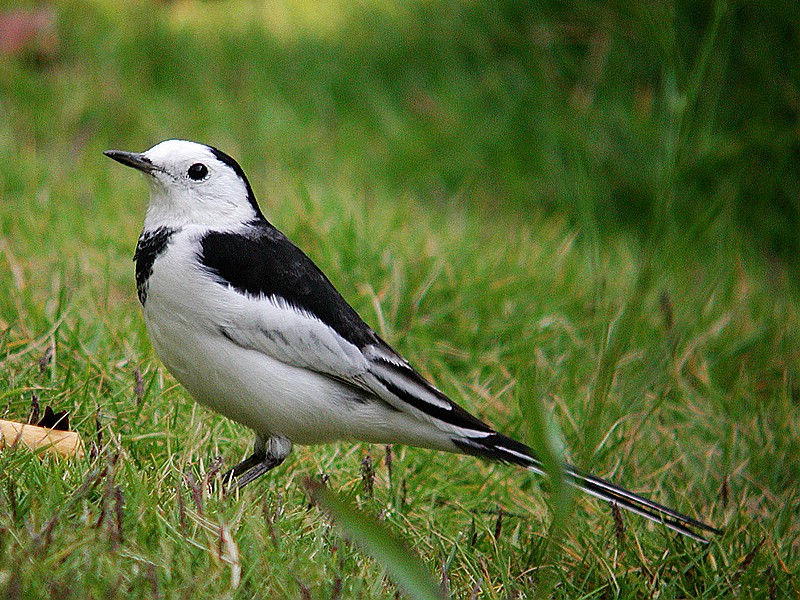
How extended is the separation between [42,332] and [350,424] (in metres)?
1.19

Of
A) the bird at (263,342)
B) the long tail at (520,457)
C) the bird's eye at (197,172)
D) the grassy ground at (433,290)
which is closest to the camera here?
the grassy ground at (433,290)

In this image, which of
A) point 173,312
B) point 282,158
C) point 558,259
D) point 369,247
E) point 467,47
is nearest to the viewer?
point 173,312

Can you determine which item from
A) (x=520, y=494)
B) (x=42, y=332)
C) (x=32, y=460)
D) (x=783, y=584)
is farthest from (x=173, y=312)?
(x=783, y=584)

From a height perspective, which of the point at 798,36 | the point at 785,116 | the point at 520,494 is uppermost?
the point at 798,36

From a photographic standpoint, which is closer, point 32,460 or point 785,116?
point 32,460

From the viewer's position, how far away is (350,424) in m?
2.98

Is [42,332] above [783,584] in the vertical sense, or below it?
above

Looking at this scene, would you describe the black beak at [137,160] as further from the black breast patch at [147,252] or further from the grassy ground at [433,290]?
the grassy ground at [433,290]

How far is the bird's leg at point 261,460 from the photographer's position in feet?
9.67

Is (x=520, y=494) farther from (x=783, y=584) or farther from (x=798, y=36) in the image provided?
(x=798, y=36)

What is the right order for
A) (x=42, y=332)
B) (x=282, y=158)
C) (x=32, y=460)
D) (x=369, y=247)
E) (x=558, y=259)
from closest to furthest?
(x=32, y=460)
(x=42, y=332)
(x=369, y=247)
(x=558, y=259)
(x=282, y=158)

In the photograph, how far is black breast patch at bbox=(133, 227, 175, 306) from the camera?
290 cm

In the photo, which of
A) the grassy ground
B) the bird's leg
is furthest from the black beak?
the bird's leg

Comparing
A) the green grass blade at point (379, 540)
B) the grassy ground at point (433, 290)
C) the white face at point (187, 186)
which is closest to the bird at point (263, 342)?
the white face at point (187, 186)
